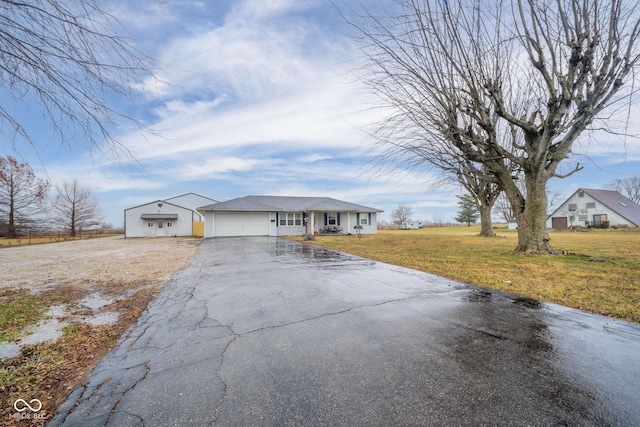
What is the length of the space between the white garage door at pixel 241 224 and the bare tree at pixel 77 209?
20432 millimetres

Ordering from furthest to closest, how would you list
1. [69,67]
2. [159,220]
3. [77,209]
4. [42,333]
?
1. [77,209]
2. [159,220]
3. [42,333]
4. [69,67]

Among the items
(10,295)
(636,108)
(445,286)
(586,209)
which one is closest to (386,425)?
(445,286)

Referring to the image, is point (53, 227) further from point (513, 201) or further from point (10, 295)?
point (513, 201)

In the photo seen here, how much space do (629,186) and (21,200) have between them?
82.2 m

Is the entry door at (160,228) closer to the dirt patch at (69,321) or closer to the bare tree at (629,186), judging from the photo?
the dirt patch at (69,321)

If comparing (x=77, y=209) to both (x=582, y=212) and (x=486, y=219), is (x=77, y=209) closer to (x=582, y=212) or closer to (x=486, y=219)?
(x=486, y=219)

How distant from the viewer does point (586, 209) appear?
33719mm

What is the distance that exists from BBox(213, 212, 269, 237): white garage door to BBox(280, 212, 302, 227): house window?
1.47 metres

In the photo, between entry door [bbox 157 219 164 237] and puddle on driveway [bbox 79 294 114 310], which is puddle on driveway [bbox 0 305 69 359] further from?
entry door [bbox 157 219 164 237]

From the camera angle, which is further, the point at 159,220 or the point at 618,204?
the point at 618,204

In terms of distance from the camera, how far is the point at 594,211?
32.8 metres

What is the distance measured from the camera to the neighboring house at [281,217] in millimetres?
22438

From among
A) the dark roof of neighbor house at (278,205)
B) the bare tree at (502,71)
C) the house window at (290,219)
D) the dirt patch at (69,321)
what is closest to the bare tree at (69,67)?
the dirt patch at (69,321)

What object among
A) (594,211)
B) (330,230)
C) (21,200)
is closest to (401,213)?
(594,211)
